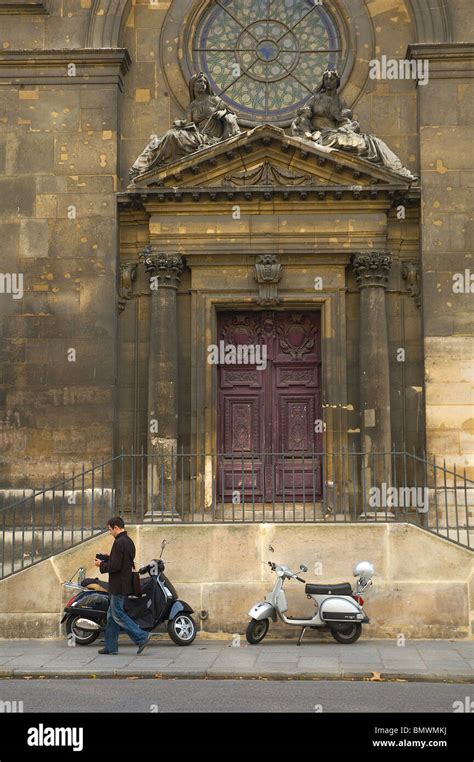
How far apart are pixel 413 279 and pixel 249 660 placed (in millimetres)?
7510

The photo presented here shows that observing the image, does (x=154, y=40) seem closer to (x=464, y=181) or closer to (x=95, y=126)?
(x=95, y=126)

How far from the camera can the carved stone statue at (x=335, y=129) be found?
16.5m

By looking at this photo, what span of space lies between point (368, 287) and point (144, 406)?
4.10 meters

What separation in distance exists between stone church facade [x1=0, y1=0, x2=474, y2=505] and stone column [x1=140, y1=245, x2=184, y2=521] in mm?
36

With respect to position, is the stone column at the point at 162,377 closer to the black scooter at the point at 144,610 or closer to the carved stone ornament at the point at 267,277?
the carved stone ornament at the point at 267,277

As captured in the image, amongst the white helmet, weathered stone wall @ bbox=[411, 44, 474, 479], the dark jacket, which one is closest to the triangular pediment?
weathered stone wall @ bbox=[411, 44, 474, 479]

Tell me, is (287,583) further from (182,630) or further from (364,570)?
(182,630)

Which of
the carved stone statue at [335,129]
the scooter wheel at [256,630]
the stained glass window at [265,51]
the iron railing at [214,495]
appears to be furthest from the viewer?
the stained glass window at [265,51]

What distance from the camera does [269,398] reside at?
55.4 ft

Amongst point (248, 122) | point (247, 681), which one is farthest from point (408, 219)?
point (247, 681)

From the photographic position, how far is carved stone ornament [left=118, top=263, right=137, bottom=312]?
55.1 ft

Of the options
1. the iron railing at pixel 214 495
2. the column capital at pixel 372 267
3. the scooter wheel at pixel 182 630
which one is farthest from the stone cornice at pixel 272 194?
the scooter wheel at pixel 182 630

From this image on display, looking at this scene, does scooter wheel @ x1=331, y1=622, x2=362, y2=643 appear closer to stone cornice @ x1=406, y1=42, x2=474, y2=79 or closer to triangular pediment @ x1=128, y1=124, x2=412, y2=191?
triangular pediment @ x1=128, y1=124, x2=412, y2=191

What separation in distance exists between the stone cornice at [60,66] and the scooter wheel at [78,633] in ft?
29.3
